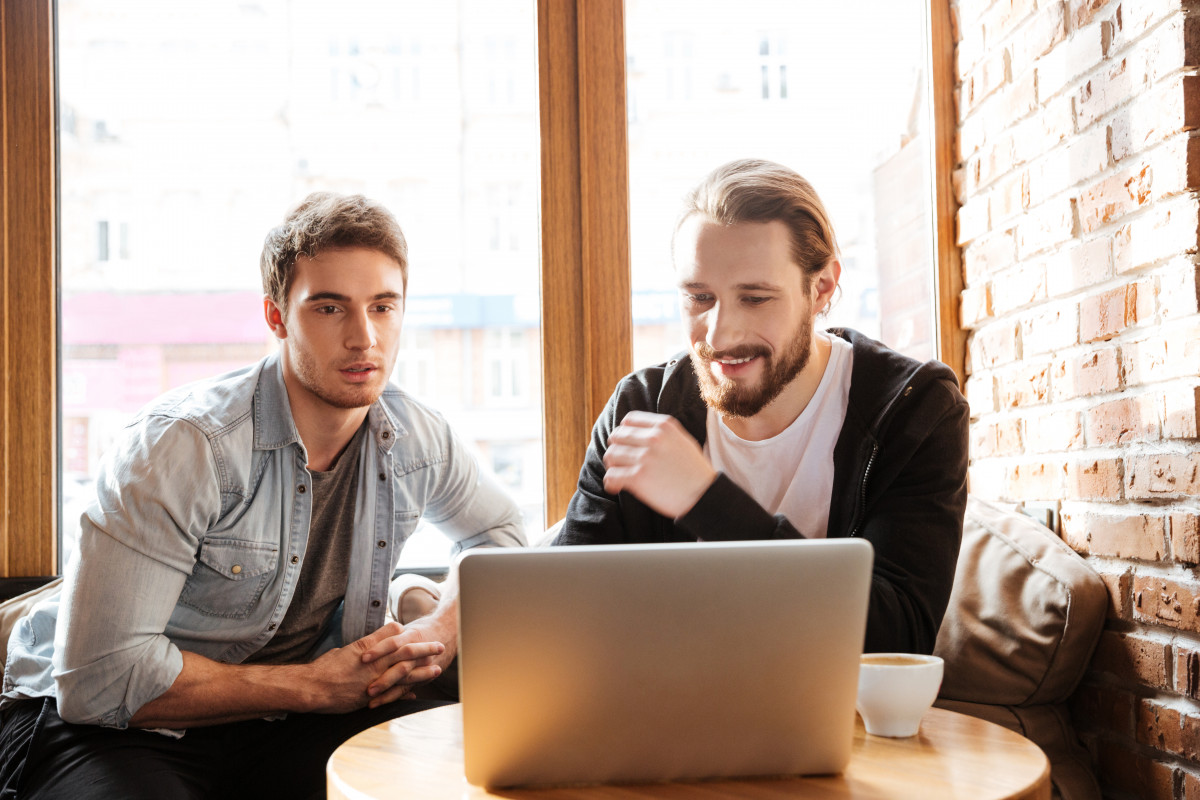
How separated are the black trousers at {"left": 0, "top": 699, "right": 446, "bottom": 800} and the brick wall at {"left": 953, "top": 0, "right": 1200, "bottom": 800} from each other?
1.09m

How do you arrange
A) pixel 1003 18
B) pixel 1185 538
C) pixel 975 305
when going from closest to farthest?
pixel 1185 538 < pixel 1003 18 < pixel 975 305

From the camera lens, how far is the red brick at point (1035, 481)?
169 centimetres

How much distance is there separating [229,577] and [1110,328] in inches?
56.2

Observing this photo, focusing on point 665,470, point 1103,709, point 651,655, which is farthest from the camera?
point 1103,709

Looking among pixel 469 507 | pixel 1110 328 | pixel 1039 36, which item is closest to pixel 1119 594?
pixel 1110 328

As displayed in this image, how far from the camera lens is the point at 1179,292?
1.34 meters

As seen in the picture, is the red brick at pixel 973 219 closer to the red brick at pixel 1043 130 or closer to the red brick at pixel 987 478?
the red brick at pixel 1043 130

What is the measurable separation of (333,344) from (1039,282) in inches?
49.2

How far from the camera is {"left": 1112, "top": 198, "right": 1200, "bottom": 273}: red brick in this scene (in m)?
1.32

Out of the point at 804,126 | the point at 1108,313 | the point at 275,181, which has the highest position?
the point at 804,126

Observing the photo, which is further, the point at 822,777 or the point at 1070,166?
the point at 1070,166

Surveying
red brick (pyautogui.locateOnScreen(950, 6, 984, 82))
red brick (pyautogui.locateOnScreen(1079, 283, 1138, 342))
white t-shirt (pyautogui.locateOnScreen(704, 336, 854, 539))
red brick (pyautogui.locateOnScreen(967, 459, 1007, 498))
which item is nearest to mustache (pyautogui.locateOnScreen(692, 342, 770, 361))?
white t-shirt (pyautogui.locateOnScreen(704, 336, 854, 539))

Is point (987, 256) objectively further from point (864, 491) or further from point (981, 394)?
point (864, 491)

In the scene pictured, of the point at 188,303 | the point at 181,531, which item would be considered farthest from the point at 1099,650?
the point at 188,303
